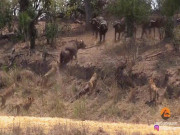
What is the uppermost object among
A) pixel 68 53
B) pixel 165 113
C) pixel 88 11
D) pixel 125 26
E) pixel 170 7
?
pixel 170 7

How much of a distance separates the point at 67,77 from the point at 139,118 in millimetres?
5761

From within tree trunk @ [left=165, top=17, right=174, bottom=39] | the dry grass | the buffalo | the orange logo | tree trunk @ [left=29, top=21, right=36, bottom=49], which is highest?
tree trunk @ [left=165, top=17, right=174, bottom=39]

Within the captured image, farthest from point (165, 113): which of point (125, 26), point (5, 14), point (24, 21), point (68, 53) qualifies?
point (5, 14)

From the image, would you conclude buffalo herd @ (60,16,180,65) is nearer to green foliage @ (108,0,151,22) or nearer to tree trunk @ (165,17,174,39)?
tree trunk @ (165,17,174,39)

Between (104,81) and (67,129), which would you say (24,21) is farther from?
(67,129)

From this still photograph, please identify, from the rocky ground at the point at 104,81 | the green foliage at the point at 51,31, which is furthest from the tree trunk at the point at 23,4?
the rocky ground at the point at 104,81

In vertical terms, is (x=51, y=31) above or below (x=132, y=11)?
below

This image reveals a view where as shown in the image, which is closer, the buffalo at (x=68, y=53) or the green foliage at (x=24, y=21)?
the buffalo at (x=68, y=53)

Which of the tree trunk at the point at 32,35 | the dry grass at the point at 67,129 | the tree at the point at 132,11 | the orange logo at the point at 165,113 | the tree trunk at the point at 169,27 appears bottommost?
the orange logo at the point at 165,113

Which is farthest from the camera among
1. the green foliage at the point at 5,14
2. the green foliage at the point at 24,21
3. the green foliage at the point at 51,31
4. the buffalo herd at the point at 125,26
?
the green foliage at the point at 5,14

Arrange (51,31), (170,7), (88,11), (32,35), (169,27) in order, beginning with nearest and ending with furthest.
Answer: (170,7), (169,27), (51,31), (32,35), (88,11)

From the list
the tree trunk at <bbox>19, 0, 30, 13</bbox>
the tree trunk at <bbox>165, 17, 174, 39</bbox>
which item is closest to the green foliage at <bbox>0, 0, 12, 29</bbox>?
the tree trunk at <bbox>19, 0, 30, 13</bbox>

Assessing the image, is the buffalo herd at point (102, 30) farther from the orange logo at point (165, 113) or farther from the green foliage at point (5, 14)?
the orange logo at point (165, 113)

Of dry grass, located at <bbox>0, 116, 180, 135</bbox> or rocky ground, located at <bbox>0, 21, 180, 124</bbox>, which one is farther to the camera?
rocky ground, located at <bbox>0, 21, 180, 124</bbox>
